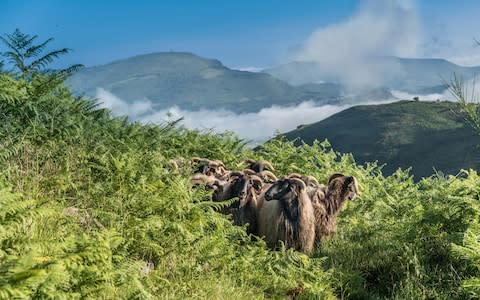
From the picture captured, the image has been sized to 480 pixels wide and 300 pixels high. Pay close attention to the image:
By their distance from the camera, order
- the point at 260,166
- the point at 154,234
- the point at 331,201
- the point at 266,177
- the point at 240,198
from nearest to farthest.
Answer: the point at 154,234
the point at 240,198
the point at 331,201
the point at 266,177
the point at 260,166

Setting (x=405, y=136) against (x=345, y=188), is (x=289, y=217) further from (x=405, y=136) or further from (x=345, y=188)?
(x=405, y=136)

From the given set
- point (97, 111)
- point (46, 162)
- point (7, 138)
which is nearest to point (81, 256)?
point (46, 162)

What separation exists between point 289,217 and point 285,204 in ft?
0.83

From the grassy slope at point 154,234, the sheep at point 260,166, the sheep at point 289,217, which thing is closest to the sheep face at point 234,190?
the sheep at point 289,217

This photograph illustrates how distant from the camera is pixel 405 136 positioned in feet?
422

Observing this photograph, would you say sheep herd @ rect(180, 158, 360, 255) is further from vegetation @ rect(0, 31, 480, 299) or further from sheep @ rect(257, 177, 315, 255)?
vegetation @ rect(0, 31, 480, 299)

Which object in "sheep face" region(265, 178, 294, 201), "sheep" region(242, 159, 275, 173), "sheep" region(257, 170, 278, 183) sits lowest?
"sheep face" region(265, 178, 294, 201)

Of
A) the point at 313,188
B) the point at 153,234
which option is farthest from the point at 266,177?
the point at 153,234

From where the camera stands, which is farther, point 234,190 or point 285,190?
point 234,190

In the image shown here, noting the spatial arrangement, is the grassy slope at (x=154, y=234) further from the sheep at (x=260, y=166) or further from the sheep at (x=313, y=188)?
the sheep at (x=260, y=166)

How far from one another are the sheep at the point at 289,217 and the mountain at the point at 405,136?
79389 millimetres

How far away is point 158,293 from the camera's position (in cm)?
595

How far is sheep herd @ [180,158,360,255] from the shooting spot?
10289mm

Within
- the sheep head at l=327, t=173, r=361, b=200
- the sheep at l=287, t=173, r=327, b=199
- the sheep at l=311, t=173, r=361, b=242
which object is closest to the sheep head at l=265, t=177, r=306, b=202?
the sheep at l=287, t=173, r=327, b=199
